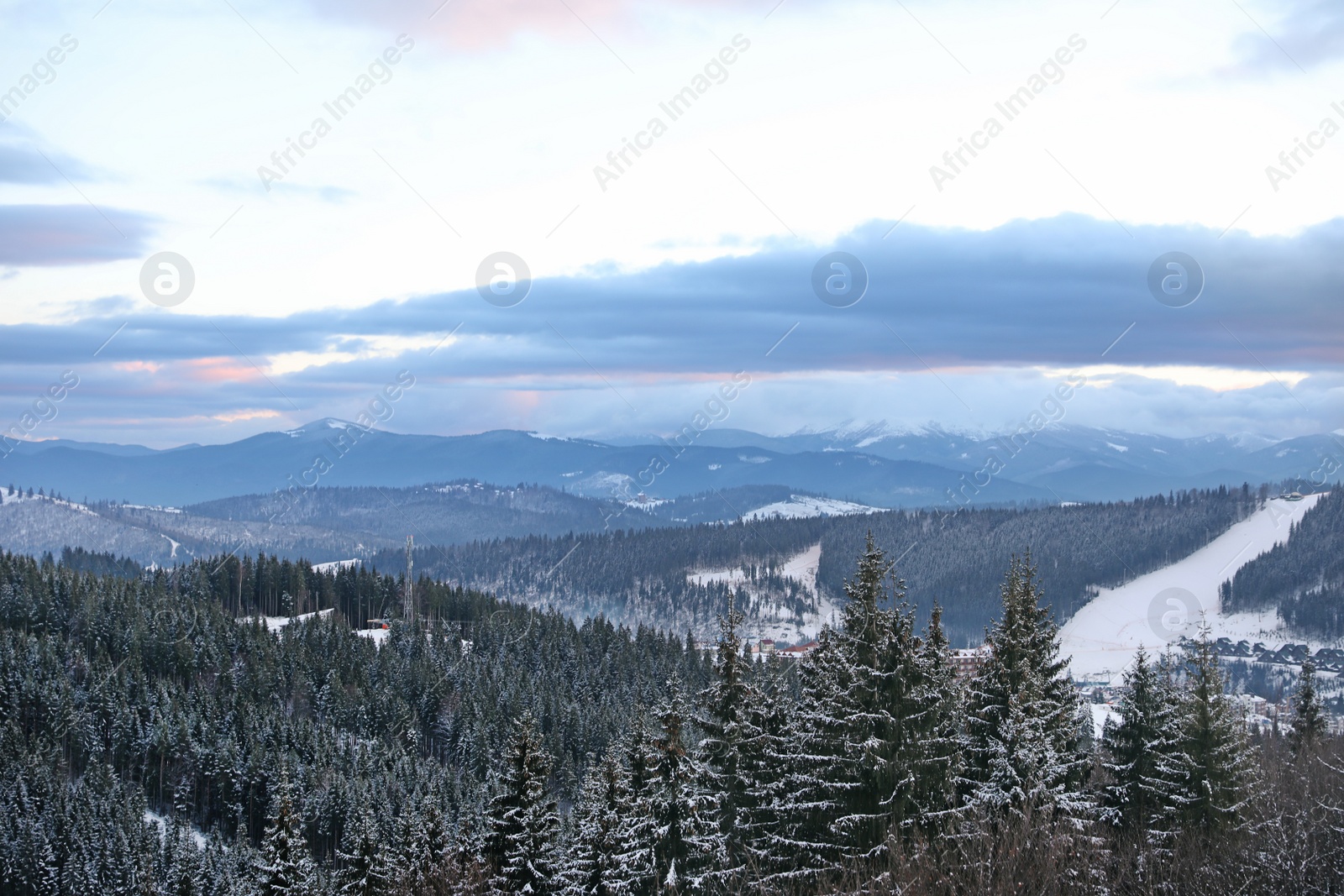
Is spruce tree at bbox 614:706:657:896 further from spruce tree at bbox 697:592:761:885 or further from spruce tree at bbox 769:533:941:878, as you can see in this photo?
spruce tree at bbox 769:533:941:878

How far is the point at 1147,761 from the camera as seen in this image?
2923 centimetres

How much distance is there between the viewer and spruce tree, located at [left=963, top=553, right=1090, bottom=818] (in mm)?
24578

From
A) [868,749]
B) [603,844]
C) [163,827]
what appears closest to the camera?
[868,749]

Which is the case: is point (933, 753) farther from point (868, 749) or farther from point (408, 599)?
point (408, 599)

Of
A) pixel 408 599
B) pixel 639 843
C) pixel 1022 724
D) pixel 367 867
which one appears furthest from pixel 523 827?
pixel 408 599

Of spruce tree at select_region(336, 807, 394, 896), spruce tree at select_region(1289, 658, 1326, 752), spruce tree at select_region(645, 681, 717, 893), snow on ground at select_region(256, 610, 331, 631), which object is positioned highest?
spruce tree at select_region(1289, 658, 1326, 752)

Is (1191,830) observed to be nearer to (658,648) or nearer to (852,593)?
(852,593)

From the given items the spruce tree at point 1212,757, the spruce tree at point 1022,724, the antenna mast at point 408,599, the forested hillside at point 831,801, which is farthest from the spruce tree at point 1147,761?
the antenna mast at point 408,599

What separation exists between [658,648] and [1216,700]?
365 ft

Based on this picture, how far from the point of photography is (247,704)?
96562 mm

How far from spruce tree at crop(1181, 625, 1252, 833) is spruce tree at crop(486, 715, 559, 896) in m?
19.0

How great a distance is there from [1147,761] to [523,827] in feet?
62.9

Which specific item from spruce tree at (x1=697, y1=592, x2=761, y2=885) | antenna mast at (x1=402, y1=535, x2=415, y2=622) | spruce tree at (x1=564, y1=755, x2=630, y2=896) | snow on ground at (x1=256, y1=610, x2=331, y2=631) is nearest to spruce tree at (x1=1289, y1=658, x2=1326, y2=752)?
spruce tree at (x1=697, y1=592, x2=761, y2=885)

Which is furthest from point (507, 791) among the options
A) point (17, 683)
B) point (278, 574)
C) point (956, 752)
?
point (278, 574)
